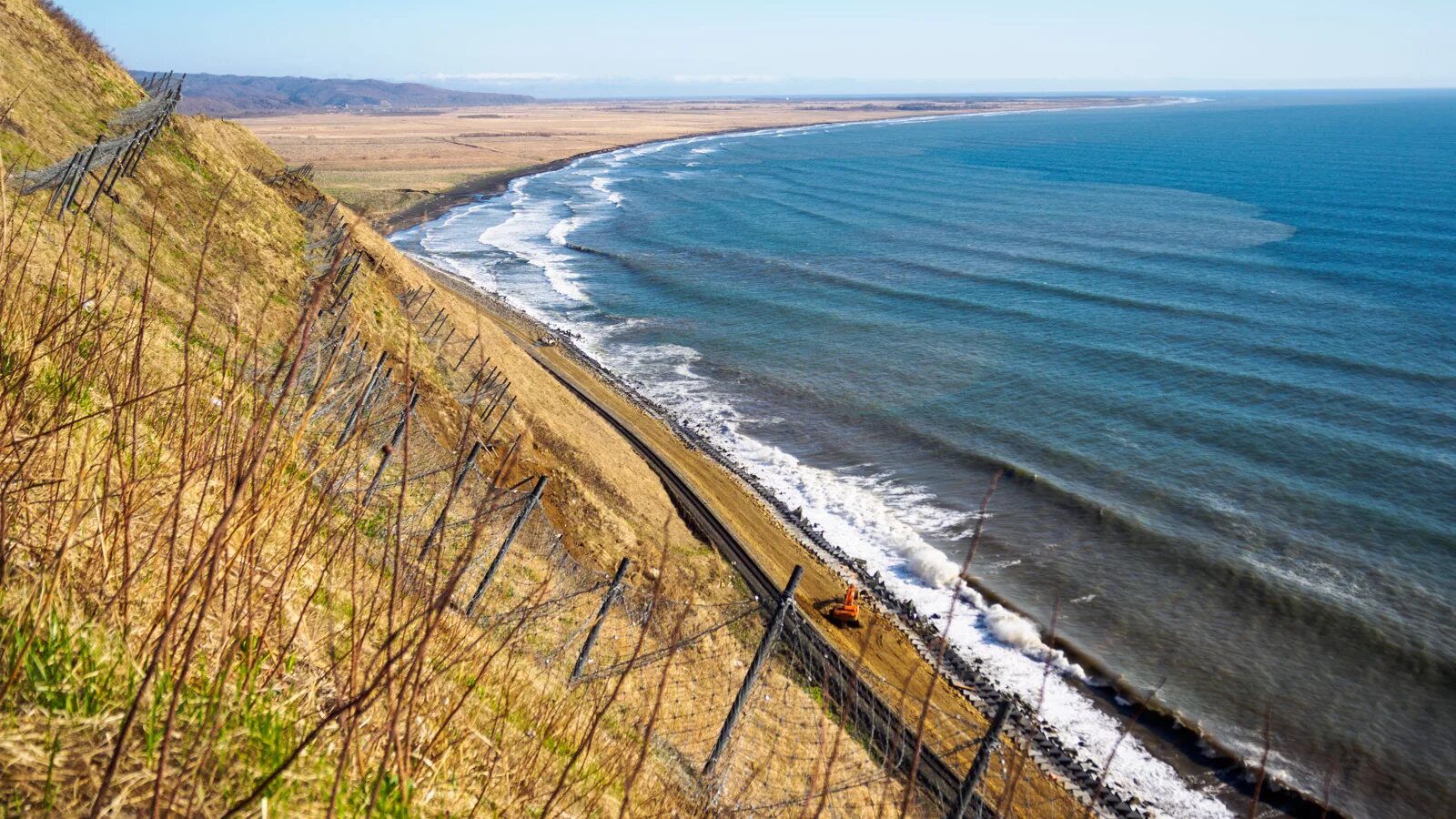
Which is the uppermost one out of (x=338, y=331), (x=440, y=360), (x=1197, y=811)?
(x=338, y=331)

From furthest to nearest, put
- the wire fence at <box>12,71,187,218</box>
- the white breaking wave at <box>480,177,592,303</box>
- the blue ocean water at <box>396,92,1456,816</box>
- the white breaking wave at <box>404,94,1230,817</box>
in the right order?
the white breaking wave at <box>480,177,592,303</box> < the blue ocean water at <box>396,92,1456,816</box> < the white breaking wave at <box>404,94,1230,817</box> < the wire fence at <box>12,71,187,218</box>

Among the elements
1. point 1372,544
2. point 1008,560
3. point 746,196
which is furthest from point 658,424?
point 746,196

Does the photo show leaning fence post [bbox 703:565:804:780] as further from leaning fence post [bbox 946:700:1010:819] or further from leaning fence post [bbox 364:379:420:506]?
leaning fence post [bbox 364:379:420:506]

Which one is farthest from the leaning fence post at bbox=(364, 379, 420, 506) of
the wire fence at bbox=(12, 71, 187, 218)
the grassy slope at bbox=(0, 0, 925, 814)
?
the wire fence at bbox=(12, 71, 187, 218)

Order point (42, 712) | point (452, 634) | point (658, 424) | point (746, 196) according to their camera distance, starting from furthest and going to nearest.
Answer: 1. point (746, 196)
2. point (658, 424)
3. point (452, 634)
4. point (42, 712)

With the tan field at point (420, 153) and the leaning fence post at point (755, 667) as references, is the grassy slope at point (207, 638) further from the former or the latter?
the tan field at point (420, 153)

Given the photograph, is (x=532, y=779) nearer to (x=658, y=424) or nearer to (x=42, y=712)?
(x=42, y=712)

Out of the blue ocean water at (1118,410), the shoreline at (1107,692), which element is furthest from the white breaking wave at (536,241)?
the shoreline at (1107,692)
